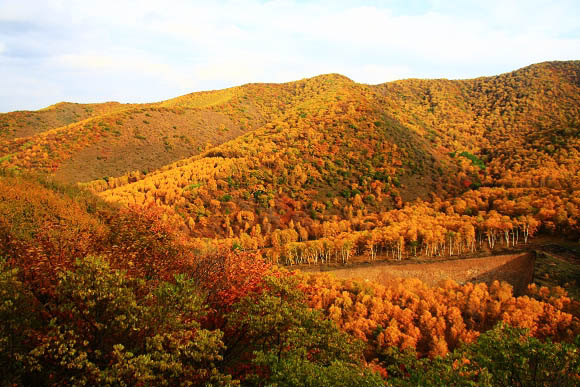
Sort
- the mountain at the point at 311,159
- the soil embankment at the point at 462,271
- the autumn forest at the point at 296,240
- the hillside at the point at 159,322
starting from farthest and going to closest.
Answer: the mountain at the point at 311,159 → the soil embankment at the point at 462,271 → the autumn forest at the point at 296,240 → the hillside at the point at 159,322

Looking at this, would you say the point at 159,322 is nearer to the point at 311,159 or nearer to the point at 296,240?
the point at 296,240

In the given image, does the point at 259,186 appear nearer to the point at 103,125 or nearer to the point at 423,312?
the point at 423,312

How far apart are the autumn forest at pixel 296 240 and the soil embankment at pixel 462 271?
869 mm

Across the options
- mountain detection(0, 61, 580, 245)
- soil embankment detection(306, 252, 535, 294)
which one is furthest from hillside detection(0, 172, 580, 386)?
mountain detection(0, 61, 580, 245)

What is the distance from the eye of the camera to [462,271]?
59.1 meters

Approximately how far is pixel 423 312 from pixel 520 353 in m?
28.9

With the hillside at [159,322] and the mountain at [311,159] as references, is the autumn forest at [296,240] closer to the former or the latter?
the hillside at [159,322]

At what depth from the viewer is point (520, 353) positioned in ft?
58.4

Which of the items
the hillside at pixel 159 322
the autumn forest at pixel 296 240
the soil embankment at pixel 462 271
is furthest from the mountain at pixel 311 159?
the hillside at pixel 159 322

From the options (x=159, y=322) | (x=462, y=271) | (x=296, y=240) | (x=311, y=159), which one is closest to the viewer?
(x=159, y=322)

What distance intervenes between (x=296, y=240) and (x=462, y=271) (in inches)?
1522

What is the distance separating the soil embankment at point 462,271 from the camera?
56500 mm

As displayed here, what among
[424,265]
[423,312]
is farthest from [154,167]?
[423,312]

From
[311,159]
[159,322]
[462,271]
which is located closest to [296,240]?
[311,159]
